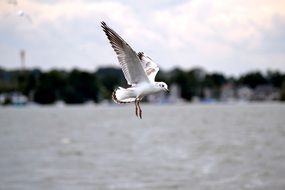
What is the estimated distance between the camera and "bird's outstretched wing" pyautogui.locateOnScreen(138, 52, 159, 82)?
14.9m

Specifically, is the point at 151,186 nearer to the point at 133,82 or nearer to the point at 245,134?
the point at 133,82

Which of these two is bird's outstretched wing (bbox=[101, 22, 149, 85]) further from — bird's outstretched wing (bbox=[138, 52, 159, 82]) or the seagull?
bird's outstretched wing (bbox=[138, 52, 159, 82])

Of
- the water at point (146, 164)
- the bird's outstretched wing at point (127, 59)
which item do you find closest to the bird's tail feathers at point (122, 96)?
the bird's outstretched wing at point (127, 59)

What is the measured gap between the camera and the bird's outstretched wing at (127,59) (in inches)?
534

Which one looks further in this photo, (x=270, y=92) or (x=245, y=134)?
(x=270, y=92)

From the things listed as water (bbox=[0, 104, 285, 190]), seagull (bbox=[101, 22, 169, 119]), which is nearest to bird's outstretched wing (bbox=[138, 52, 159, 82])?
seagull (bbox=[101, 22, 169, 119])

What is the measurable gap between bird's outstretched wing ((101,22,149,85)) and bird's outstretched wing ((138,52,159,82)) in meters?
0.65

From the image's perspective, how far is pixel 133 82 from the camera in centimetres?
1421

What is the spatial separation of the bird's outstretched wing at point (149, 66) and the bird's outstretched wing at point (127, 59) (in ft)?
2.12

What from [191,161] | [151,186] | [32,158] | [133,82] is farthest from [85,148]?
[133,82]

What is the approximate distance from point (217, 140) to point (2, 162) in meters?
21.9

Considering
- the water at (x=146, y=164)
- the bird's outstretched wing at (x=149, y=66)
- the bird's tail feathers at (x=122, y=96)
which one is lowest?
the water at (x=146, y=164)

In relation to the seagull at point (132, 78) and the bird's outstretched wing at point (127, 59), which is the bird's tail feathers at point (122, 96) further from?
the bird's outstretched wing at point (127, 59)

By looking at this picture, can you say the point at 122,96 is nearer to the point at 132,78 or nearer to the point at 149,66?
the point at 132,78
